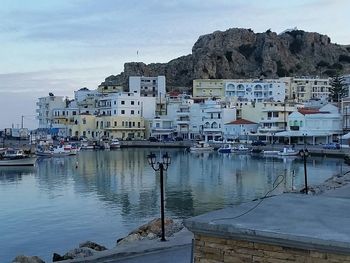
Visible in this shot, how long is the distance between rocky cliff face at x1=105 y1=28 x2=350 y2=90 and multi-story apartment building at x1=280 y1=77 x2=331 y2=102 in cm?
1686

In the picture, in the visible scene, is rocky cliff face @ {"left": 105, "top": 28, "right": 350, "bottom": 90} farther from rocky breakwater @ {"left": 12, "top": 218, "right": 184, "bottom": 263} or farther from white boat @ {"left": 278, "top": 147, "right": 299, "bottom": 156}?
rocky breakwater @ {"left": 12, "top": 218, "right": 184, "bottom": 263}

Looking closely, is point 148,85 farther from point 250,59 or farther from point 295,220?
point 295,220

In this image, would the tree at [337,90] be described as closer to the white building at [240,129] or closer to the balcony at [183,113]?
the white building at [240,129]

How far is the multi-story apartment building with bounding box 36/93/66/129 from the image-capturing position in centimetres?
10506

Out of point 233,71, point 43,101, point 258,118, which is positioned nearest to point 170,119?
point 258,118

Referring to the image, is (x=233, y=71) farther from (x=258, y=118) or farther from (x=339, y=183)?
(x=339, y=183)

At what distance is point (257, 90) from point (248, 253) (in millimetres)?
97303

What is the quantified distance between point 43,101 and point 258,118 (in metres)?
46.7

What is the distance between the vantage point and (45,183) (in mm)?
36875

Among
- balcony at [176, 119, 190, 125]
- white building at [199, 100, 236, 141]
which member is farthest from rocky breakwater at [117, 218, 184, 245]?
balcony at [176, 119, 190, 125]

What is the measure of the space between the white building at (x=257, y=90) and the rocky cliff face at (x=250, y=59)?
1946 cm

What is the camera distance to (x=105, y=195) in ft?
99.5

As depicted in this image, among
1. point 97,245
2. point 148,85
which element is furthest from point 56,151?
point 97,245

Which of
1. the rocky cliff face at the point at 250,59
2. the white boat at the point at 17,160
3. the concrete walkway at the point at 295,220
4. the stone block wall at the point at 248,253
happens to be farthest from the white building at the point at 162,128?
the stone block wall at the point at 248,253
